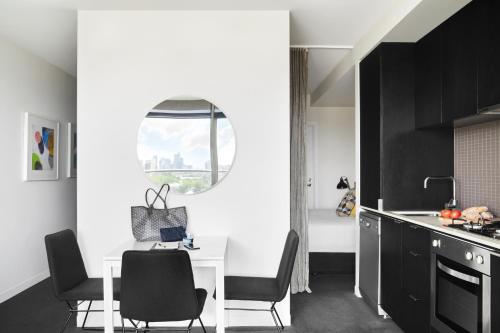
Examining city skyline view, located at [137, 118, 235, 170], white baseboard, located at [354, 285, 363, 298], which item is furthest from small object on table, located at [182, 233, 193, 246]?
white baseboard, located at [354, 285, 363, 298]

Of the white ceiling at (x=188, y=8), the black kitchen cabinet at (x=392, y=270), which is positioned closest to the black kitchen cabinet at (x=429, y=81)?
the white ceiling at (x=188, y=8)

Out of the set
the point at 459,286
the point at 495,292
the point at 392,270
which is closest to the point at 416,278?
the point at 392,270

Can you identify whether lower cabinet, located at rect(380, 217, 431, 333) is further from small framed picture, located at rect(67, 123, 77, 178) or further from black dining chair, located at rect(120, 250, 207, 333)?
small framed picture, located at rect(67, 123, 77, 178)

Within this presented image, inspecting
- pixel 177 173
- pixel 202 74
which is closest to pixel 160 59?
pixel 202 74

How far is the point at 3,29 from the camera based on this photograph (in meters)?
3.65

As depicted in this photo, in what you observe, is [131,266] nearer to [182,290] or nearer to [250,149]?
[182,290]

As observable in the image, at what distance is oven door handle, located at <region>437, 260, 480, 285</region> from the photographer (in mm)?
2079

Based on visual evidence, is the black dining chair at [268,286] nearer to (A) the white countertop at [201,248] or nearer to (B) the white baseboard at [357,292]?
(A) the white countertop at [201,248]

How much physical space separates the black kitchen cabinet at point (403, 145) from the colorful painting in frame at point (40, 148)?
12.1 feet

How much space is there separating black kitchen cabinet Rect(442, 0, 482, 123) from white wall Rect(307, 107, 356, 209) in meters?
3.96

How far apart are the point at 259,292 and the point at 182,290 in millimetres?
619

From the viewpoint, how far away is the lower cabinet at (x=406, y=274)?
264 centimetres

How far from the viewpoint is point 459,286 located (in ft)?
7.35

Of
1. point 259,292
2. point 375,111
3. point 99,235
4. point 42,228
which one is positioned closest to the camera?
point 259,292
